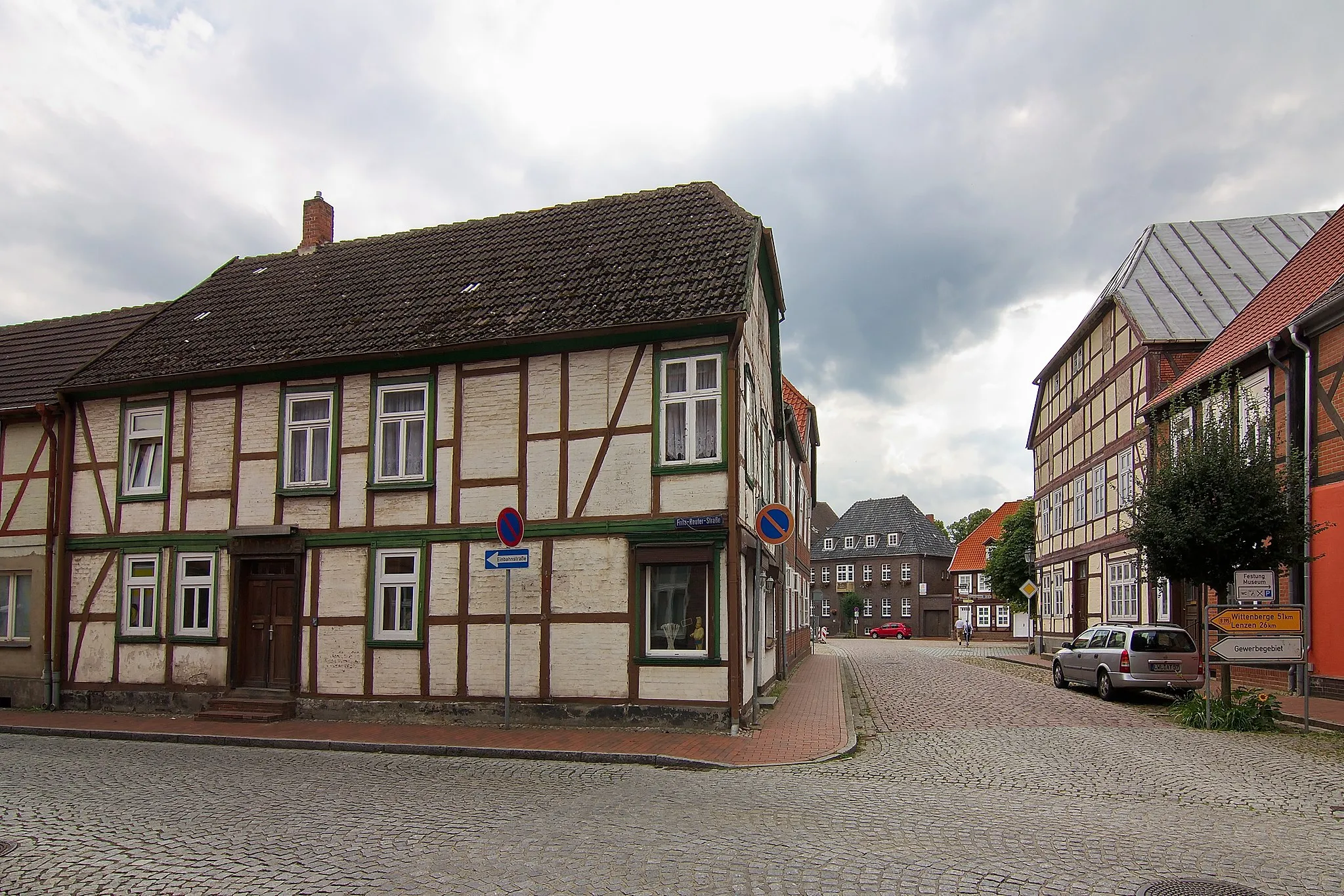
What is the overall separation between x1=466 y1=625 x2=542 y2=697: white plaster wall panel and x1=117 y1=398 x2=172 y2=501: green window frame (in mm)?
6701

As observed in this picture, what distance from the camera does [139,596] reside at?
17.2 metres

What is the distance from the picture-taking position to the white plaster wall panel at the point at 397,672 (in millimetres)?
14953

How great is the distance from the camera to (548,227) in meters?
18.5

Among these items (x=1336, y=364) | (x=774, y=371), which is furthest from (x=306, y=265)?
(x=1336, y=364)

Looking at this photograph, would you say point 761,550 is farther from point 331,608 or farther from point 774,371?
point 331,608

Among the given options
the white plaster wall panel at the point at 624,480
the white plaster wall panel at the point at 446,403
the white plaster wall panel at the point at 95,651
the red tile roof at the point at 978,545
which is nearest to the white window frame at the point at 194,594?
the white plaster wall panel at the point at 95,651

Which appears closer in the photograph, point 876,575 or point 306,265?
point 306,265

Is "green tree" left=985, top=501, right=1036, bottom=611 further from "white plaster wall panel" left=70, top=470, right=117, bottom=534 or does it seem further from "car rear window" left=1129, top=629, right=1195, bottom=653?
"white plaster wall panel" left=70, top=470, right=117, bottom=534

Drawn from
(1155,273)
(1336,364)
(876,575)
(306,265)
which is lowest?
(876,575)

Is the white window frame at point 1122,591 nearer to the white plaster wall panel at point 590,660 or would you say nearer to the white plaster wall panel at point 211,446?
the white plaster wall panel at point 590,660

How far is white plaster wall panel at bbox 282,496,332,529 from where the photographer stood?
627 inches

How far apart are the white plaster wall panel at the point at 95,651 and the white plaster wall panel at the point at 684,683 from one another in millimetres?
9660

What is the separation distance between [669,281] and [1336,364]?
39.0 feet

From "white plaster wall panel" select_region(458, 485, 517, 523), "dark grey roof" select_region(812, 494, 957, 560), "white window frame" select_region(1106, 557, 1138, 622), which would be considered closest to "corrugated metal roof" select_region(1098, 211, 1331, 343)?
"white window frame" select_region(1106, 557, 1138, 622)
